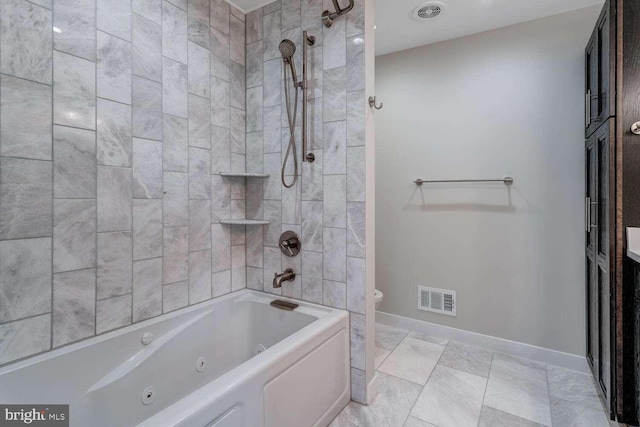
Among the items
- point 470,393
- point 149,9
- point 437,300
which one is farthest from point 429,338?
point 149,9

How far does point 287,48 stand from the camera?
1802 millimetres

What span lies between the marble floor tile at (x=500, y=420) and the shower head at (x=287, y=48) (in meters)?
2.25

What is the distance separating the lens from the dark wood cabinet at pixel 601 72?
1462 mm

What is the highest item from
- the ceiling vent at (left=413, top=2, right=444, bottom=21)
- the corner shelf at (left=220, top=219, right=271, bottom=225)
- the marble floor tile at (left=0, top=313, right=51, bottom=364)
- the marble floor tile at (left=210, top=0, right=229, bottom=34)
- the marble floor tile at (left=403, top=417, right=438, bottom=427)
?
the ceiling vent at (left=413, top=2, right=444, bottom=21)

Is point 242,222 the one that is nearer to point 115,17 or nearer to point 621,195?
point 115,17

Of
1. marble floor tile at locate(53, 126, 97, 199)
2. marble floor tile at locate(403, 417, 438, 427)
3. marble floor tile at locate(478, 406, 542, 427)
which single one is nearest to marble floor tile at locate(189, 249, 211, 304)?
marble floor tile at locate(53, 126, 97, 199)

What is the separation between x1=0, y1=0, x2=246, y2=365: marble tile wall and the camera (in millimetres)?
1192

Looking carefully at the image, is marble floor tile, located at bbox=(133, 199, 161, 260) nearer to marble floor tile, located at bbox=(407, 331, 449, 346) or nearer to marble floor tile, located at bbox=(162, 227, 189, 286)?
marble floor tile, located at bbox=(162, 227, 189, 286)

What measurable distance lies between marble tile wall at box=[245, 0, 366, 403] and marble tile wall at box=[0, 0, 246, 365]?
7.2 inches

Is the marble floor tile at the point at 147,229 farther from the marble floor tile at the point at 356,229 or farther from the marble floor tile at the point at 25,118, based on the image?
the marble floor tile at the point at 356,229

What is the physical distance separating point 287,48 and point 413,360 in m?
2.21

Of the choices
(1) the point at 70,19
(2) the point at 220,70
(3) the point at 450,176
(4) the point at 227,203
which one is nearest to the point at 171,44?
(2) the point at 220,70

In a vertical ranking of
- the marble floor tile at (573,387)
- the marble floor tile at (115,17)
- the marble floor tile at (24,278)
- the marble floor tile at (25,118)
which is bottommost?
the marble floor tile at (573,387)

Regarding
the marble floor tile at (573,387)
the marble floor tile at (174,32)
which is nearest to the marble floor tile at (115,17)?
the marble floor tile at (174,32)
